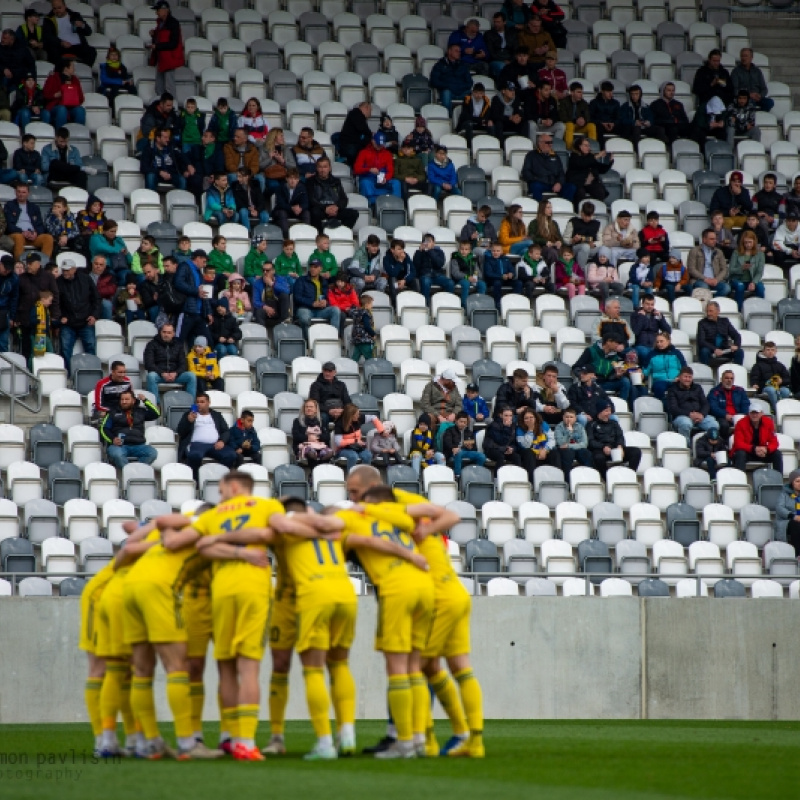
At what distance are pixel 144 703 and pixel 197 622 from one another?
25.4 inches

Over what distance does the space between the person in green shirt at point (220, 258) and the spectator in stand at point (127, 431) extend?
320 centimetres

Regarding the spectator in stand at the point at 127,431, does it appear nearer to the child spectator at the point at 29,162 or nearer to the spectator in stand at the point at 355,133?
the child spectator at the point at 29,162

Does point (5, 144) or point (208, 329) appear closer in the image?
point (208, 329)

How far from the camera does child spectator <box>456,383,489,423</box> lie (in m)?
21.1

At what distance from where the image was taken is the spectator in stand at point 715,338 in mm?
23250

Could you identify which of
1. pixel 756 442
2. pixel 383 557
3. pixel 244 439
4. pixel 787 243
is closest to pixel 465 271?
pixel 756 442

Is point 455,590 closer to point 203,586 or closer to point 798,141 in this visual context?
point 203,586

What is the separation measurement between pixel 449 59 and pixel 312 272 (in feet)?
20.3

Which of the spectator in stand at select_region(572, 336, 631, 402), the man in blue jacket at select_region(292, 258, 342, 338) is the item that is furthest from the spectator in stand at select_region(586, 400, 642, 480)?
the man in blue jacket at select_region(292, 258, 342, 338)

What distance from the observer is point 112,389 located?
1962 cm

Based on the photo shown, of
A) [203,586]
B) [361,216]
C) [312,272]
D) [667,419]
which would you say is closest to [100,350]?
[312,272]

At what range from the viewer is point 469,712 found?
35.8ft

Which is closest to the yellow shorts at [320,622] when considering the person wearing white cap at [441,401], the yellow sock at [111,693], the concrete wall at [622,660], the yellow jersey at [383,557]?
the yellow jersey at [383,557]

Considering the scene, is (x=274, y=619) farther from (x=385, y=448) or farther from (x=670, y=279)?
(x=670, y=279)
